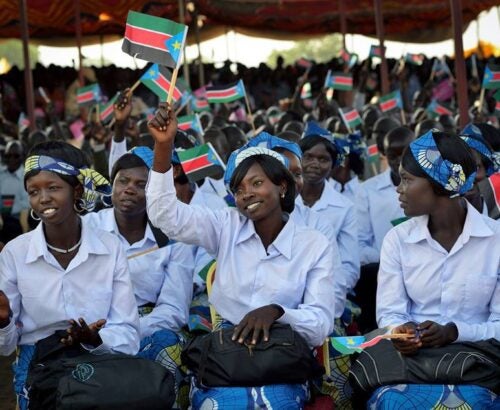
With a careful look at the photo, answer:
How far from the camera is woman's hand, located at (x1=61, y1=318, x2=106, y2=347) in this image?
3.42 meters

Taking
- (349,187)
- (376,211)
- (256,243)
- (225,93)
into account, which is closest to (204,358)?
(256,243)

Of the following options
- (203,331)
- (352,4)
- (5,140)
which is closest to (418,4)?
(352,4)

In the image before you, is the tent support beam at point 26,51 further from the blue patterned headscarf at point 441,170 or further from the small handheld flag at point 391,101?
the blue patterned headscarf at point 441,170

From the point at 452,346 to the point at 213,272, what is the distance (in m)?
1.07

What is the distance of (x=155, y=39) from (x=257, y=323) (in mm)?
1342

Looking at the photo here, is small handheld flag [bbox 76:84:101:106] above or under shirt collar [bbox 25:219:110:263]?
above

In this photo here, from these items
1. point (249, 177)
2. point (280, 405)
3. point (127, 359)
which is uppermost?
point (249, 177)

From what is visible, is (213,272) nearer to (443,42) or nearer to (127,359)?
(127,359)

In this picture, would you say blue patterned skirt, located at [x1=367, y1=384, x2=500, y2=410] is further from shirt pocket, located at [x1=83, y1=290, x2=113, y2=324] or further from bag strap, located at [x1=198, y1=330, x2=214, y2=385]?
shirt pocket, located at [x1=83, y1=290, x2=113, y2=324]

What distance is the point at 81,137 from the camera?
10586 millimetres

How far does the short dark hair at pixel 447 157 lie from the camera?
12.1ft

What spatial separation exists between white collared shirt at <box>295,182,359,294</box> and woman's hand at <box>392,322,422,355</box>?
68.3 inches

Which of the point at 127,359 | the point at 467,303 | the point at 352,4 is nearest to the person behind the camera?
the point at 127,359

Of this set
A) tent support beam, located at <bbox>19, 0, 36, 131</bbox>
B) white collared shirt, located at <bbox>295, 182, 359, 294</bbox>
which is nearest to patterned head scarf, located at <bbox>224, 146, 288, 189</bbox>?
white collared shirt, located at <bbox>295, 182, 359, 294</bbox>
